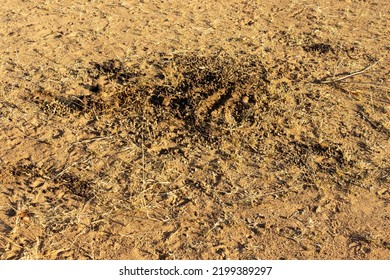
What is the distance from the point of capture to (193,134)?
13.0 feet

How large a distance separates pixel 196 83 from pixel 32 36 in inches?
81.9

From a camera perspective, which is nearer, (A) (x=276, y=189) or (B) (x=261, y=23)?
(A) (x=276, y=189)

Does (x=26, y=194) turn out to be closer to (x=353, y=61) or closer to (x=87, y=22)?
(x=87, y=22)

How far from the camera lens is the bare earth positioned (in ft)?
10.5

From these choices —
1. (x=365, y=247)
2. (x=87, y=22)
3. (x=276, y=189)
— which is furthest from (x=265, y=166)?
(x=87, y=22)

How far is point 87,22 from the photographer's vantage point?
18.5ft

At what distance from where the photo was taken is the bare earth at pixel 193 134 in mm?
3195

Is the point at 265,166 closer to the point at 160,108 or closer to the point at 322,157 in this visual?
the point at 322,157

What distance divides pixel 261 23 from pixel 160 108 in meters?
2.13

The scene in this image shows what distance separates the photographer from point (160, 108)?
422 centimetres

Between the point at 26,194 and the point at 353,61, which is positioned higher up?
the point at 353,61

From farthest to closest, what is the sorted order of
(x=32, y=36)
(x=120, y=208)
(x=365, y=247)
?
(x=32, y=36), (x=120, y=208), (x=365, y=247)

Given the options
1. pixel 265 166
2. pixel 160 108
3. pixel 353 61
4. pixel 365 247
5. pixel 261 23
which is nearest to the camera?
pixel 365 247

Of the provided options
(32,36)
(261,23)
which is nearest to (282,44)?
(261,23)
